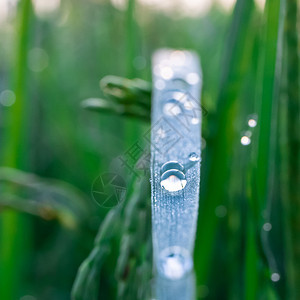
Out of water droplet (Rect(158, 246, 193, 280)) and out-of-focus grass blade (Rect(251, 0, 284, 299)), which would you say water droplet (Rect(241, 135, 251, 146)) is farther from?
water droplet (Rect(158, 246, 193, 280))

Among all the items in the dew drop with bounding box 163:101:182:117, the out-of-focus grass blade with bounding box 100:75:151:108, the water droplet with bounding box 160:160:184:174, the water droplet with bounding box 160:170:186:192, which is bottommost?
the water droplet with bounding box 160:170:186:192

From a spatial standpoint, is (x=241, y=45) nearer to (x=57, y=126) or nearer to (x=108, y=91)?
(x=108, y=91)

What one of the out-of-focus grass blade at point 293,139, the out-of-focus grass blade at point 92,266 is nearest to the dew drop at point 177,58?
the out-of-focus grass blade at point 293,139

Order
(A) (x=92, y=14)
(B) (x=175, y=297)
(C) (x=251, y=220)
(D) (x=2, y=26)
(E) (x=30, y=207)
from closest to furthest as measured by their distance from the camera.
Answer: (B) (x=175, y=297), (C) (x=251, y=220), (E) (x=30, y=207), (A) (x=92, y=14), (D) (x=2, y=26)

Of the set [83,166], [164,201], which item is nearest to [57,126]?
[83,166]

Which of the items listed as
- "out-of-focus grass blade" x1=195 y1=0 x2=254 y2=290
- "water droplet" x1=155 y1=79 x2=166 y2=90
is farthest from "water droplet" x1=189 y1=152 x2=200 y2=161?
"out-of-focus grass blade" x1=195 y1=0 x2=254 y2=290

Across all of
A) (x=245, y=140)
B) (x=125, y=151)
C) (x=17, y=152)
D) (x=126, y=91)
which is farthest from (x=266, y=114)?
(x=17, y=152)

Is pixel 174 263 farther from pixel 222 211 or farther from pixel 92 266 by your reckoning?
pixel 222 211

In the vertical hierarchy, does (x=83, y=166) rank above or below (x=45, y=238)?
above
